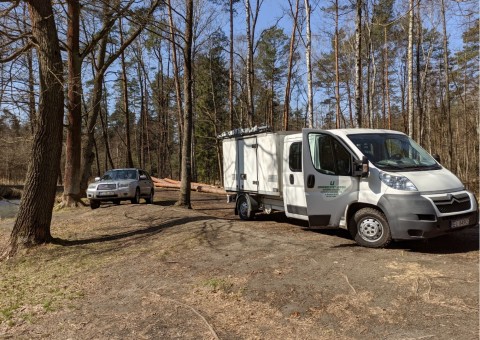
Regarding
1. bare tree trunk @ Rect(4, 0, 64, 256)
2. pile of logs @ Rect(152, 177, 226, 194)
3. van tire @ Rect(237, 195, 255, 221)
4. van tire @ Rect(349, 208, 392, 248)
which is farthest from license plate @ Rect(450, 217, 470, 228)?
pile of logs @ Rect(152, 177, 226, 194)

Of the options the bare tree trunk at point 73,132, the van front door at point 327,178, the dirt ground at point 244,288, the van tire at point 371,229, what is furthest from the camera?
the bare tree trunk at point 73,132

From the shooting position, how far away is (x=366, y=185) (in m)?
7.51

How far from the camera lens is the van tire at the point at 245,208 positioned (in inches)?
468

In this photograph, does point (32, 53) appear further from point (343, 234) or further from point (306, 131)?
point (343, 234)

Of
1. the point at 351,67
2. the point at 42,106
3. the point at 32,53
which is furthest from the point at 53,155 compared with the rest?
the point at 351,67

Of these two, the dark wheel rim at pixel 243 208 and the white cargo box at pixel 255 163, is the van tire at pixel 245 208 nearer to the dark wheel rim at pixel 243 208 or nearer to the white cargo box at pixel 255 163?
the dark wheel rim at pixel 243 208

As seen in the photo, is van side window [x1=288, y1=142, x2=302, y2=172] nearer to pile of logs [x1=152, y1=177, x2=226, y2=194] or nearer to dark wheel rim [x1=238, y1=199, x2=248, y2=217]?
dark wheel rim [x1=238, y1=199, x2=248, y2=217]

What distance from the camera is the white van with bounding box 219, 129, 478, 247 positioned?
6797 millimetres

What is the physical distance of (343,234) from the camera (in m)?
9.05

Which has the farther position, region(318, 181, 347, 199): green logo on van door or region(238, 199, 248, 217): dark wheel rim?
region(238, 199, 248, 217): dark wheel rim

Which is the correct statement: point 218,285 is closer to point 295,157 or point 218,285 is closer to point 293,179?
point 293,179

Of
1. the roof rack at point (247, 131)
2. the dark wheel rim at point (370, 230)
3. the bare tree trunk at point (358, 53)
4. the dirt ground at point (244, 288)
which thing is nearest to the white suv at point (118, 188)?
the roof rack at point (247, 131)

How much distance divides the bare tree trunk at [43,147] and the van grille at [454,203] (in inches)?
313

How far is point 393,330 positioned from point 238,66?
113 ft
